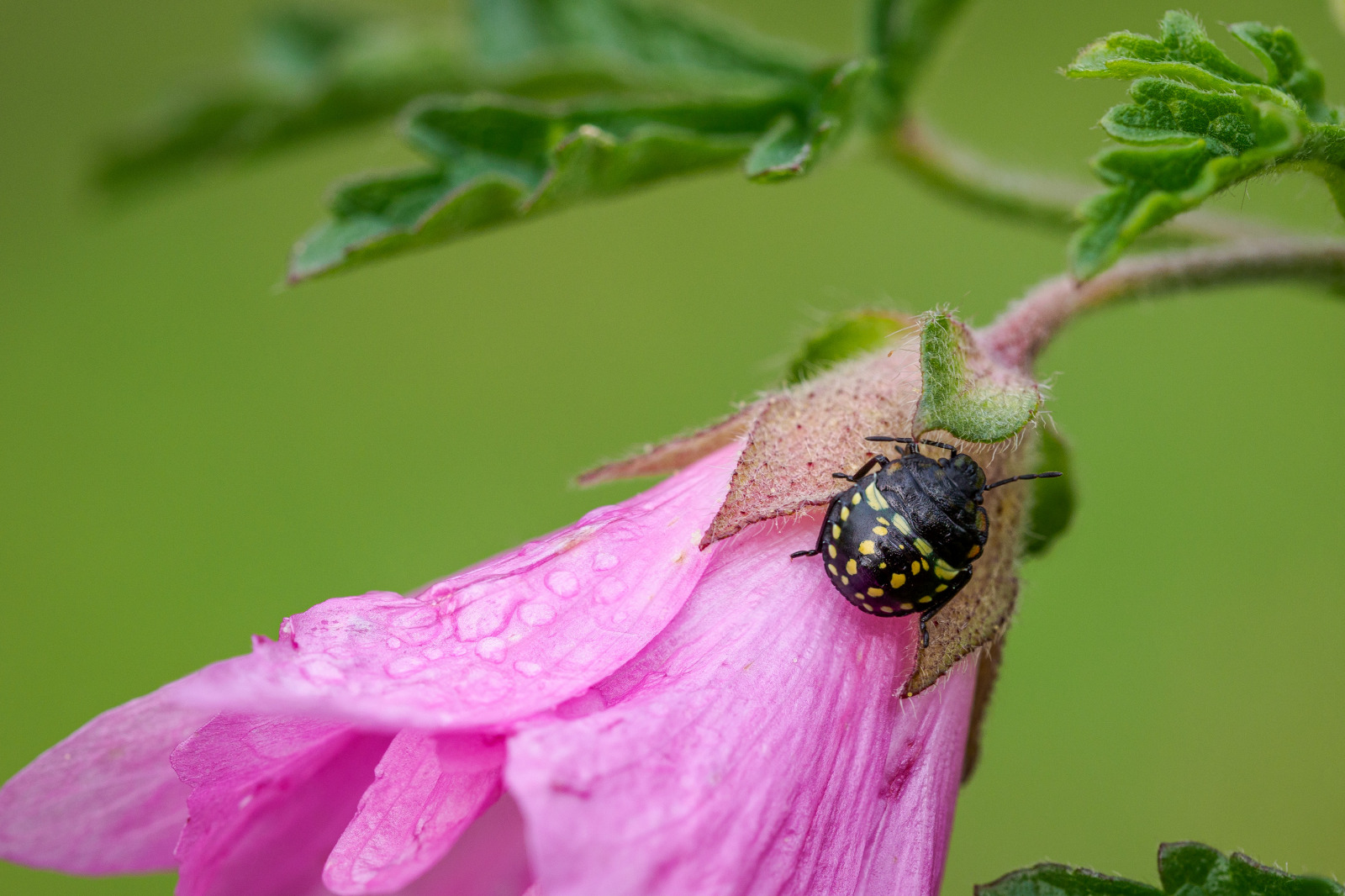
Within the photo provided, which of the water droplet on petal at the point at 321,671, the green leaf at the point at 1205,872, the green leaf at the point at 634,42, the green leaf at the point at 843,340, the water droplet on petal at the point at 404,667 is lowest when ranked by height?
the green leaf at the point at 1205,872

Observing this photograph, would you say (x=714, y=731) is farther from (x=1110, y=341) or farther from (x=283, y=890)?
(x=1110, y=341)

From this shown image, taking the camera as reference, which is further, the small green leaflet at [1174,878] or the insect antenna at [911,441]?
the insect antenna at [911,441]

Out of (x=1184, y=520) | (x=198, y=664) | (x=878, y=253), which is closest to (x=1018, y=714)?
(x=1184, y=520)

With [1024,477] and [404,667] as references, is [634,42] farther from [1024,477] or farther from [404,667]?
[404,667]

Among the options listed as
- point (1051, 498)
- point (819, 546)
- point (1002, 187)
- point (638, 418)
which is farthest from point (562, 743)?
point (638, 418)

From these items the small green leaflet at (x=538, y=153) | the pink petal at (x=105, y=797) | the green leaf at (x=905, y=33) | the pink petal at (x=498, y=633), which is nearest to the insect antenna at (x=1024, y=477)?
the pink petal at (x=498, y=633)

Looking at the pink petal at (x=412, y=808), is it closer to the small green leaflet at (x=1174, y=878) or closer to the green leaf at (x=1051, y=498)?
the small green leaflet at (x=1174, y=878)

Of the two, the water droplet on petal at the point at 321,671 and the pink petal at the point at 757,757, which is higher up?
the water droplet on petal at the point at 321,671
